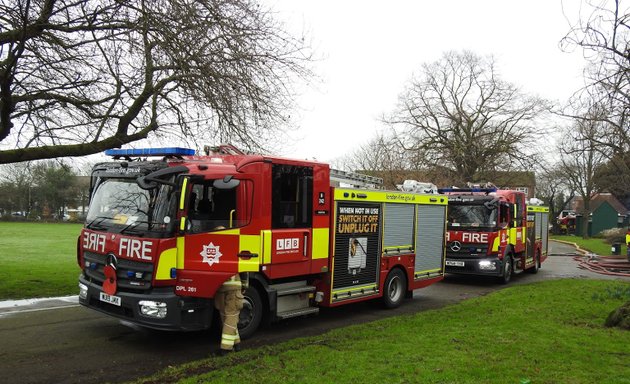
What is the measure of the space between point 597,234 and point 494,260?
4273 centimetres

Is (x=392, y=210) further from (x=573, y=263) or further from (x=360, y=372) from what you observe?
(x=573, y=263)

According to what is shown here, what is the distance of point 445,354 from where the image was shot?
633cm

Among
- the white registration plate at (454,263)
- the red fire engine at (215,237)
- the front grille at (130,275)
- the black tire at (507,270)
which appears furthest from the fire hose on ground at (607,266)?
the front grille at (130,275)

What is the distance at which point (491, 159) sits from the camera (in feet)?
116

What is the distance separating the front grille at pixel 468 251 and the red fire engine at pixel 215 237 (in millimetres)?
6295

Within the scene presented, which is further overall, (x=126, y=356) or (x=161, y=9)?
(x=161, y=9)

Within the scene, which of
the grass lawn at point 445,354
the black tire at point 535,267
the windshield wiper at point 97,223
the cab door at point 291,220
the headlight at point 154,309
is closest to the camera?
the grass lawn at point 445,354

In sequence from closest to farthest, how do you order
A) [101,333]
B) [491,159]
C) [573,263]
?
[101,333] < [573,263] < [491,159]

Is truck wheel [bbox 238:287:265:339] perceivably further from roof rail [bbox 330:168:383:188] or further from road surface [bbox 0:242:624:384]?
roof rail [bbox 330:168:383:188]

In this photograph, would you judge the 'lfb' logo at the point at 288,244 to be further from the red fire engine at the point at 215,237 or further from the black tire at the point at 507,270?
the black tire at the point at 507,270

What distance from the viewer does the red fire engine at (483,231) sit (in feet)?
47.5

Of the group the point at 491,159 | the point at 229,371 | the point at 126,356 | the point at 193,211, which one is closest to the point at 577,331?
the point at 229,371

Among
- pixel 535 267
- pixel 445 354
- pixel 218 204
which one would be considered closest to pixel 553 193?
pixel 535 267

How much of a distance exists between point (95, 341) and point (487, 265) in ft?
35.5
